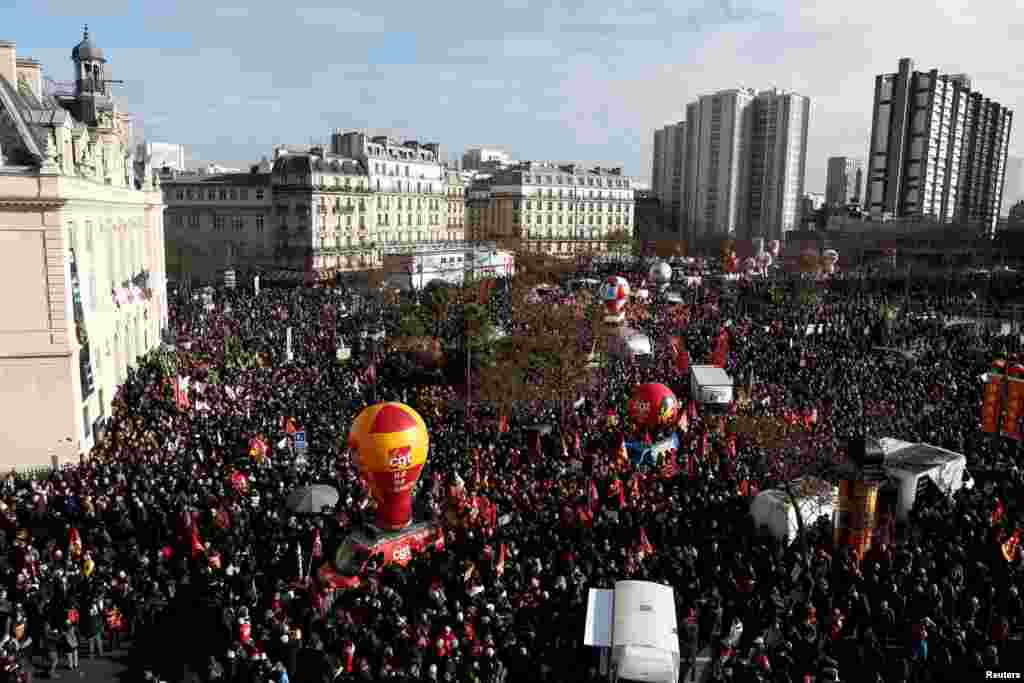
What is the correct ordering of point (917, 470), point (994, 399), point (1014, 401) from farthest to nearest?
point (994, 399) → point (1014, 401) → point (917, 470)

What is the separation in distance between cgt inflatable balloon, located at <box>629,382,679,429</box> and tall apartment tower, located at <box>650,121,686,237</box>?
104 m

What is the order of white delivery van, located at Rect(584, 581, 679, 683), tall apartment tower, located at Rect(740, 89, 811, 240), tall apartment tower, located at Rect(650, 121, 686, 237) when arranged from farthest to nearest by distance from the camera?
tall apartment tower, located at Rect(650, 121, 686, 237)
tall apartment tower, located at Rect(740, 89, 811, 240)
white delivery van, located at Rect(584, 581, 679, 683)

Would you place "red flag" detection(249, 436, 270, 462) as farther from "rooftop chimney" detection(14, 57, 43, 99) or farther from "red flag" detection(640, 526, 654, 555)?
"rooftop chimney" detection(14, 57, 43, 99)

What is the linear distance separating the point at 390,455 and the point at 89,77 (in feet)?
92.4

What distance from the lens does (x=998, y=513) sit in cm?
1686

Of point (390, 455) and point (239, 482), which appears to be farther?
point (239, 482)

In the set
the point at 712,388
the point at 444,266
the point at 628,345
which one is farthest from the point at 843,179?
the point at 712,388

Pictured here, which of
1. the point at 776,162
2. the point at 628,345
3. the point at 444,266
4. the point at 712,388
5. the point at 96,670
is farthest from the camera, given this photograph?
the point at 776,162

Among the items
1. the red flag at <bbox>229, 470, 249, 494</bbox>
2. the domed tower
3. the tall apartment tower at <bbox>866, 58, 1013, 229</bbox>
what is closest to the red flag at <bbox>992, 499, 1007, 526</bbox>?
the red flag at <bbox>229, 470, 249, 494</bbox>

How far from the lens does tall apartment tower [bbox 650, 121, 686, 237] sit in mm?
129750

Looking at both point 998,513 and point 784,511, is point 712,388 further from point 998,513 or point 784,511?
point 998,513

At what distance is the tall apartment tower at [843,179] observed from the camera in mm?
184750

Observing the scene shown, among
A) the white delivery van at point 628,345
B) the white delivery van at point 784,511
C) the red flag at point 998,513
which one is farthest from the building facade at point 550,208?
the red flag at point 998,513

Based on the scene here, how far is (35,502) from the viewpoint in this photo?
17.7 m
